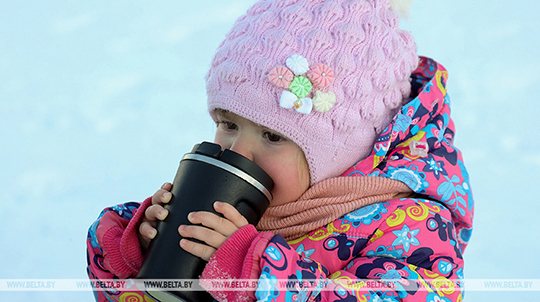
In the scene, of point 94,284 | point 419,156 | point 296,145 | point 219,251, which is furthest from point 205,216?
point 419,156

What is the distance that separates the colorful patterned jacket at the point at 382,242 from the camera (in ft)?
2.60

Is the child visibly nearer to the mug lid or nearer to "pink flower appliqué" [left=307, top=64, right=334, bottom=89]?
"pink flower appliqué" [left=307, top=64, right=334, bottom=89]

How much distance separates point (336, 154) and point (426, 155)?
0.20 meters

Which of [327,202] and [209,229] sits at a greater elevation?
[327,202]

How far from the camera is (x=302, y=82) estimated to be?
94cm

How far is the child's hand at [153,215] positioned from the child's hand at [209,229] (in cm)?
5

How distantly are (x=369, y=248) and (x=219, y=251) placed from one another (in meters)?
0.29

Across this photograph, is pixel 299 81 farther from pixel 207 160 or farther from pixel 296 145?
pixel 207 160

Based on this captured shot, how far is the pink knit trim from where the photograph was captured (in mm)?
913

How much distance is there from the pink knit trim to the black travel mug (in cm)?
12

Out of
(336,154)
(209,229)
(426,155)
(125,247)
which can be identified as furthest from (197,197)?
(426,155)

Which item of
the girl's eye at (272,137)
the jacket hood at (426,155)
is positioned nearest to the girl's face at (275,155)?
the girl's eye at (272,137)

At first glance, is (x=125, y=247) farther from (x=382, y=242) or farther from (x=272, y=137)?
(x=382, y=242)

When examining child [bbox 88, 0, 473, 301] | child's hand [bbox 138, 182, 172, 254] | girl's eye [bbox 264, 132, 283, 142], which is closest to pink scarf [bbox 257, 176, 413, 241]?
child [bbox 88, 0, 473, 301]
